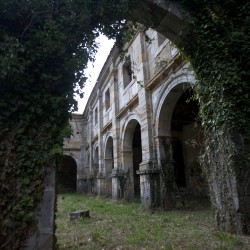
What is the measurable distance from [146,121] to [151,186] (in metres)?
2.03

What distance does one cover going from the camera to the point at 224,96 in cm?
488

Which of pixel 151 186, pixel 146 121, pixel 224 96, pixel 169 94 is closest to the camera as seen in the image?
pixel 224 96

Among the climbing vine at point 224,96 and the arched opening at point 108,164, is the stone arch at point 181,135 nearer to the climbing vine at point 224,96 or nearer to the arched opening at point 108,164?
the climbing vine at point 224,96

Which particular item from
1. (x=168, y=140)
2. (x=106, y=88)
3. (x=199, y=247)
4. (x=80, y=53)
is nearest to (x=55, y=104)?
(x=80, y=53)

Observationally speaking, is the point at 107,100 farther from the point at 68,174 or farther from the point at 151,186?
the point at 68,174

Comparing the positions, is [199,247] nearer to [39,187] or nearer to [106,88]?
[39,187]

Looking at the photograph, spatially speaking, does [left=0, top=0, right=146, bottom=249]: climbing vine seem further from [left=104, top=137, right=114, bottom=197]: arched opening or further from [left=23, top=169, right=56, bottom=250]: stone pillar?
[left=104, top=137, right=114, bottom=197]: arched opening

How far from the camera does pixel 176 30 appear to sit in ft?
18.5

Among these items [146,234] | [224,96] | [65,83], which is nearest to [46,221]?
[65,83]

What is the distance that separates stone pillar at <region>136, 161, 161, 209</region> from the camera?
317 inches

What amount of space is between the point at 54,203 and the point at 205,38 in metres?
3.79

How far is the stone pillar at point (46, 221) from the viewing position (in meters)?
3.29

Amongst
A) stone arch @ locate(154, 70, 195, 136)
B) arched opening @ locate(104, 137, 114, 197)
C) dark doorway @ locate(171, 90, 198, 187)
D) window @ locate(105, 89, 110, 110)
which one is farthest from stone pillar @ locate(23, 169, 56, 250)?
window @ locate(105, 89, 110, 110)

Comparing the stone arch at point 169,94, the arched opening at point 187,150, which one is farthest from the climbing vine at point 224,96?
the arched opening at point 187,150
